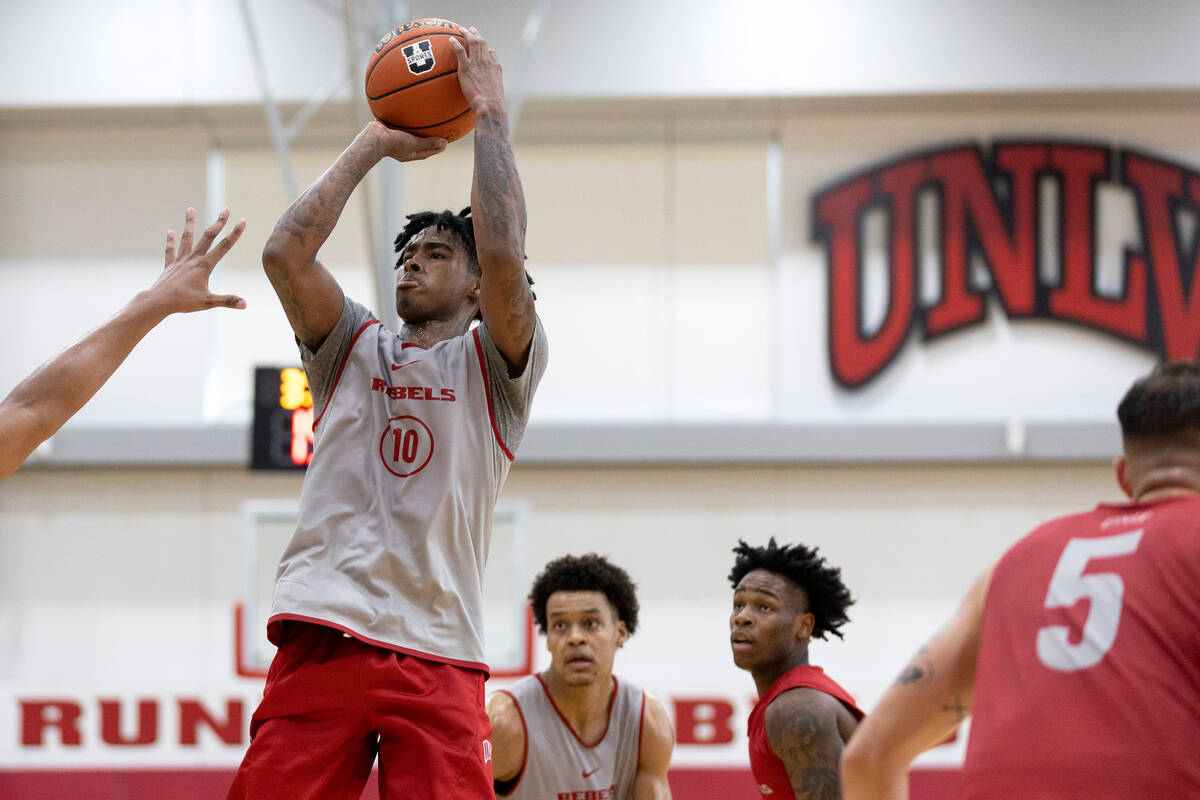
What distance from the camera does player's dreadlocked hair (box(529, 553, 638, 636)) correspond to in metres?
5.34

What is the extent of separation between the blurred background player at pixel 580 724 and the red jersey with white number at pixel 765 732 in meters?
1.07

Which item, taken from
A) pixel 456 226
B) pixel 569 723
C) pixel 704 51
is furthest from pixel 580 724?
pixel 704 51

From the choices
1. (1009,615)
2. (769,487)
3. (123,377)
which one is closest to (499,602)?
(769,487)

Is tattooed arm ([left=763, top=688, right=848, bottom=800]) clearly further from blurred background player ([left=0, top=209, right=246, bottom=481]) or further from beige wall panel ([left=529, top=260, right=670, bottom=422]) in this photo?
beige wall panel ([left=529, top=260, right=670, bottom=422])

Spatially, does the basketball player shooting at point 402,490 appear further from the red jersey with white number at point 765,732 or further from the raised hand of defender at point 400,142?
the red jersey with white number at point 765,732

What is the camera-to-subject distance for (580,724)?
5117mm

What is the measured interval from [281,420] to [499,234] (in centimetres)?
429

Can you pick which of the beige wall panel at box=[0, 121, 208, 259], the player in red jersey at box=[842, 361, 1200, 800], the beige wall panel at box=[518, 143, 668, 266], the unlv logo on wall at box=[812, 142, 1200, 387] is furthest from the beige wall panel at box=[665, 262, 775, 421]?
the player in red jersey at box=[842, 361, 1200, 800]

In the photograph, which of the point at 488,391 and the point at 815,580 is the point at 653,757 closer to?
the point at 815,580

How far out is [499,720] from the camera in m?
5.07

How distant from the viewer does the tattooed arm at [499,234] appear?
10.6ft

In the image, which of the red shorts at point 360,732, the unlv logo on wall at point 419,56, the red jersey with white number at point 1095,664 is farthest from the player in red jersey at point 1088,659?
the unlv logo on wall at point 419,56

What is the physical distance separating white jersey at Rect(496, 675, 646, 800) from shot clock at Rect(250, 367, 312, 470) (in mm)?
2538

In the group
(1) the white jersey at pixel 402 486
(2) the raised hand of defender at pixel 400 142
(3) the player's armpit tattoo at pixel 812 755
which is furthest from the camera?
(3) the player's armpit tattoo at pixel 812 755
